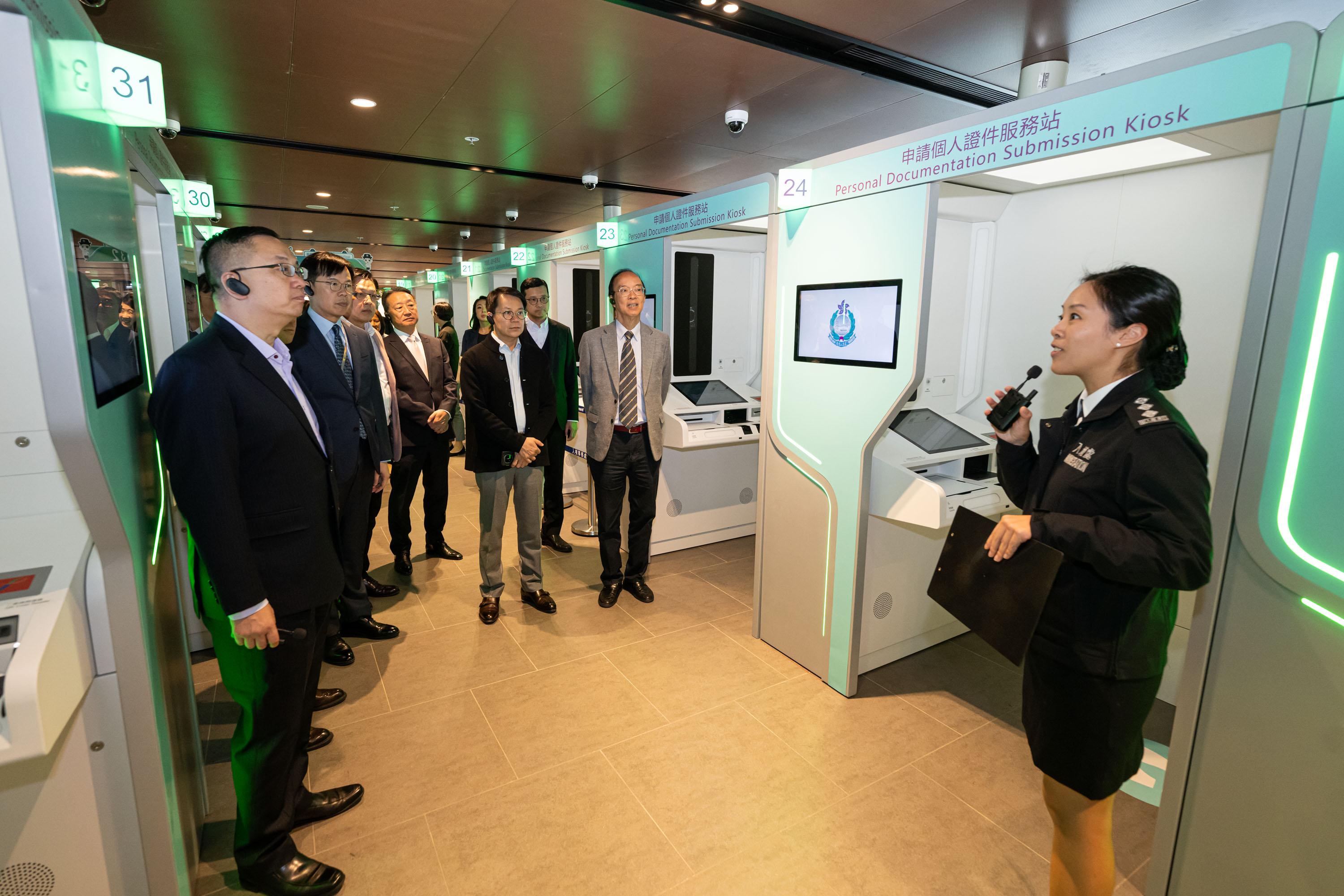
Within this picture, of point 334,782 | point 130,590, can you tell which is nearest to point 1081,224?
point 130,590

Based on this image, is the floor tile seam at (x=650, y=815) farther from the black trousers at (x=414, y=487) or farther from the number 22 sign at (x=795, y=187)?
the number 22 sign at (x=795, y=187)

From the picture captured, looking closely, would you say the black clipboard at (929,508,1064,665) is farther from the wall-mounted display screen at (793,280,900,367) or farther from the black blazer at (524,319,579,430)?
the black blazer at (524,319,579,430)

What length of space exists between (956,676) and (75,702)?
131 inches

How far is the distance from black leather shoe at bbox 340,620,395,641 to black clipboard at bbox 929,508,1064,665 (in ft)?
9.62

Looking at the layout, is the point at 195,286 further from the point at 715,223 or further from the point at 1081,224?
the point at 1081,224

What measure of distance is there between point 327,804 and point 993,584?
2.32 metres

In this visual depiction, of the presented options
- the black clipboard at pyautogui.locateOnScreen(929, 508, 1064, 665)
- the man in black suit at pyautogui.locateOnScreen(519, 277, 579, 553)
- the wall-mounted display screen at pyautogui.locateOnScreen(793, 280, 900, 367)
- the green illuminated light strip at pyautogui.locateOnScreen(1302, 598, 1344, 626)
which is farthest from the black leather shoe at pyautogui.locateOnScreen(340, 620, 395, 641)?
the green illuminated light strip at pyautogui.locateOnScreen(1302, 598, 1344, 626)

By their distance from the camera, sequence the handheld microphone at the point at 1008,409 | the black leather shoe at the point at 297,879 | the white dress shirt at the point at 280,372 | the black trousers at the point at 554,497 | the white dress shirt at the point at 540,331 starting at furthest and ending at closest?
1. the black trousers at the point at 554,497
2. the white dress shirt at the point at 540,331
3. the black leather shoe at the point at 297,879
4. the handheld microphone at the point at 1008,409
5. the white dress shirt at the point at 280,372

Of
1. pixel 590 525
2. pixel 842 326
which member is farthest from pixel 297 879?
pixel 590 525

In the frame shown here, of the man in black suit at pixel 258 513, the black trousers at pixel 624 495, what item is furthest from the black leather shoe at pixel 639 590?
the man in black suit at pixel 258 513

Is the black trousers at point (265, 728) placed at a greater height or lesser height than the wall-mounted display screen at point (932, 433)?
lesser

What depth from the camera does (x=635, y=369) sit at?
3.65 meters

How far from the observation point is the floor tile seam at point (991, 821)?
2.10 meters

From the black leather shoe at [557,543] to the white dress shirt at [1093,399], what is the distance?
149 inches
